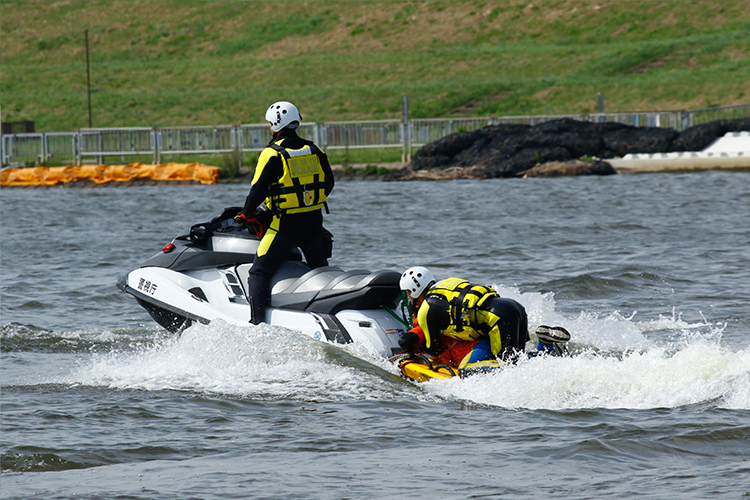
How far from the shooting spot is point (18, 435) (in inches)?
246

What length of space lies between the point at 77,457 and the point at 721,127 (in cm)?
2692

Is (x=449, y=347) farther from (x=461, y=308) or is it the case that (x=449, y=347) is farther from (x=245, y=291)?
(x=245, y=291)

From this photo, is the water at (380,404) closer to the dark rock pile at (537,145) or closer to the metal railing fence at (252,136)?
the dark rock pile at (537,145)

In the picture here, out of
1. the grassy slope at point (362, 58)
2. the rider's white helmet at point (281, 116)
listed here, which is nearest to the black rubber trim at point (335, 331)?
the rider's white helmet at point (281, 116)

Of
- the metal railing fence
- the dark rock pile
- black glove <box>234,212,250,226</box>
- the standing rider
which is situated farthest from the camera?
the metal railing fence

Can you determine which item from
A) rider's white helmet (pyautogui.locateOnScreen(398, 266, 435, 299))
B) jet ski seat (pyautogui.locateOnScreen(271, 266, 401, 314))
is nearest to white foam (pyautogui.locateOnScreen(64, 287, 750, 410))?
jet ski seat (pyautogui.locateOnScreen(271, 266, 401, 314))

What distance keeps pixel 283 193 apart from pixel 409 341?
1609 mm

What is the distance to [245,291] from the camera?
27.2 feet

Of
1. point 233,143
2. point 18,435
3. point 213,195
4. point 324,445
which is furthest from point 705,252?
point 233,143

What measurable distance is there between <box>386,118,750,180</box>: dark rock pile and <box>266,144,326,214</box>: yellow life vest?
20.7m

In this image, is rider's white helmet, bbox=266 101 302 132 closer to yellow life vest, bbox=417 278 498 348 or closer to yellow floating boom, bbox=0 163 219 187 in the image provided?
yellow life vest, bbox=417 278 498 348

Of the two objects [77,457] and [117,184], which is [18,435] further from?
[117,184]

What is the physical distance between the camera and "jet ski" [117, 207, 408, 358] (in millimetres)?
7660

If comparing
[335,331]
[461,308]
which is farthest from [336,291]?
[461,308]
